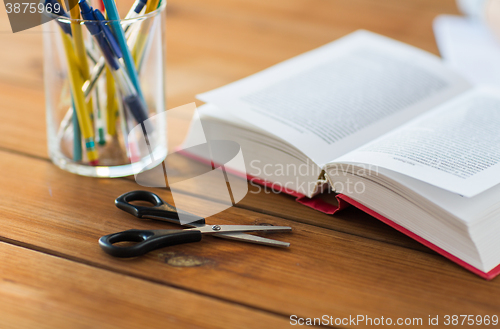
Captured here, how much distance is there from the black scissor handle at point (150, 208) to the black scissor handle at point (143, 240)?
34 mm

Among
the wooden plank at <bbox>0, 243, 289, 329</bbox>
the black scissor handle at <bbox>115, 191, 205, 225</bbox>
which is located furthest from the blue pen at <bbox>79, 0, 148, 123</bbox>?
the wooden plank at <bbox>0, 243, 289, 329</bbox>

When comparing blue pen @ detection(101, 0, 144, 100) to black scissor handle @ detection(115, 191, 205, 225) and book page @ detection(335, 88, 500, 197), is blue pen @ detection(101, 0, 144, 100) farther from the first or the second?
book page @ detection(335, 88, 500, 197)

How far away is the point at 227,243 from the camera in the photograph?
0.56 meters

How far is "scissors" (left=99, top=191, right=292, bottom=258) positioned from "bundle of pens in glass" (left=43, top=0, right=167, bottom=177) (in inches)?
3.5

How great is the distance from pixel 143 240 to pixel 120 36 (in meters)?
0.24

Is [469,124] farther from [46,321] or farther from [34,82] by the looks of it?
[34,82]

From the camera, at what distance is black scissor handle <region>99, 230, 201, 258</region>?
1.70 feet

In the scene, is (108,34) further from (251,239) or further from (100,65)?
(251,239)

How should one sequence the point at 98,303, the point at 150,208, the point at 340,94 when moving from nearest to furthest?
the point at 98,303 < the point at 150,208 < the point at 340,94

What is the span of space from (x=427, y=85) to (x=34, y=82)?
2.24 ft

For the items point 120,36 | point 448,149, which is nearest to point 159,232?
point 120,36

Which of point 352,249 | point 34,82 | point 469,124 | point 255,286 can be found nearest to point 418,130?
point 469,124

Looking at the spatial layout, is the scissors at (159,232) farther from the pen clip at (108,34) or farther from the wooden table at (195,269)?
the pen clip at (108,34)

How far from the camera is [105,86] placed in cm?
65
